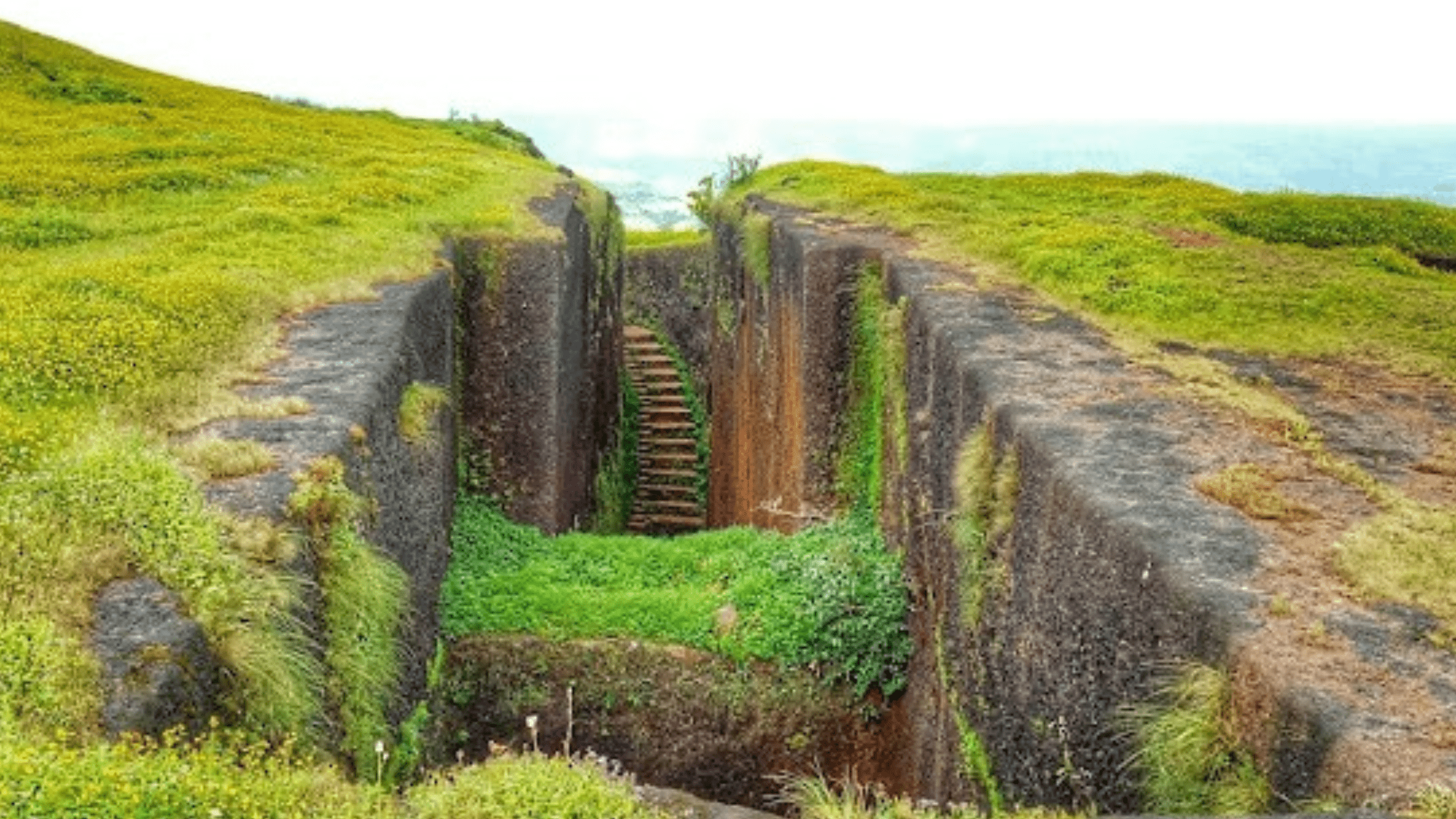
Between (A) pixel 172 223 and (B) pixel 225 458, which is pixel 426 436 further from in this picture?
(A) pixel 172 223

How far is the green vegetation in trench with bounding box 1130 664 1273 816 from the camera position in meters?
5.11

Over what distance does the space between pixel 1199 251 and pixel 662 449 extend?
1391 cm

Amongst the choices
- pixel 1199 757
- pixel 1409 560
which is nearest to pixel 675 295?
pixel 1409 560

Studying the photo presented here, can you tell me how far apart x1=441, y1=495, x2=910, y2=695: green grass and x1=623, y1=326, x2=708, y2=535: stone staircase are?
1098cm

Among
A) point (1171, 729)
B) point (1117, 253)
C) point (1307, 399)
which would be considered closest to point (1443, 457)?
point (1307, 399)

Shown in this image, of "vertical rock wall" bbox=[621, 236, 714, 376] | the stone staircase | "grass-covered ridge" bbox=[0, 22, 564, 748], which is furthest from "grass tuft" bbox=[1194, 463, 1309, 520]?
"vertical rock wall" bbox=[621, 236, 714, 376]

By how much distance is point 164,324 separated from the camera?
996cm

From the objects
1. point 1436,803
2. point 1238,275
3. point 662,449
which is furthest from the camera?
point 662,449

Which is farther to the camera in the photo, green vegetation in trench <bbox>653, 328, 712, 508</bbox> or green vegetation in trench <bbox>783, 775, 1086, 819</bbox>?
green vegetation in trench <bbox>653, 328, 712, 508</bbox>

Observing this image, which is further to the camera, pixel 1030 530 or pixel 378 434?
pixel 378 434

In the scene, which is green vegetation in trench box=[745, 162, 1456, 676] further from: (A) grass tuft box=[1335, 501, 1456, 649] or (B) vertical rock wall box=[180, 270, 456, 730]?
(B) vertical rock wall box=[180, 270, 456, 730]

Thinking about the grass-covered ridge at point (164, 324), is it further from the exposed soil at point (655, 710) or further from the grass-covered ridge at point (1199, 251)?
the grass-covered ridge at point (1199, 251)

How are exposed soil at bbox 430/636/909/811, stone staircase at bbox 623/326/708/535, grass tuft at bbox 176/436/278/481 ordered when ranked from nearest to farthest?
grass tuft at bbox 176/436/278/481, exposed soil at bbox 430/636/909/811, stone staircase at bbox 623/326/708/535

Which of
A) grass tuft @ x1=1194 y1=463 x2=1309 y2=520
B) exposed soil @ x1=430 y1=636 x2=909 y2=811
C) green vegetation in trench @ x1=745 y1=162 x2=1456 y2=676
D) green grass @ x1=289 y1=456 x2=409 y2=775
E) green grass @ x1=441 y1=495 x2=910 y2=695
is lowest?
exposed soil @ x1=430 y1=636 x2=909 y2=811
